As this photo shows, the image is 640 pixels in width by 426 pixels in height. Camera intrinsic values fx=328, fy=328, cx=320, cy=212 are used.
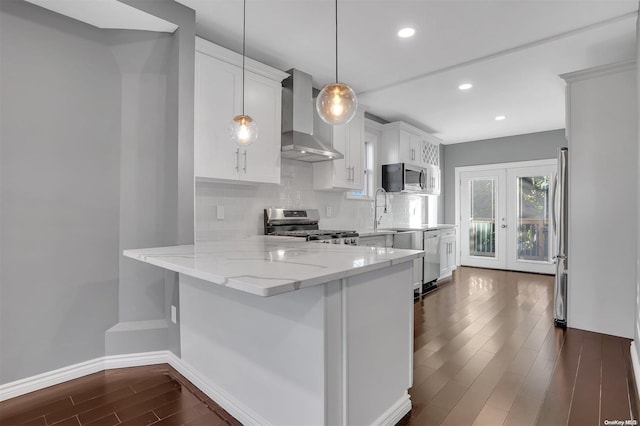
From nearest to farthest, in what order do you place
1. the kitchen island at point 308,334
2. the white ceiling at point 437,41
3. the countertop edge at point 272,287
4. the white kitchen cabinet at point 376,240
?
the countertop edge at point 272,287 < the kitchen island at point 308,334 < the white ceiling at point 437,41 < the white kitchen cabinet at point 376,240

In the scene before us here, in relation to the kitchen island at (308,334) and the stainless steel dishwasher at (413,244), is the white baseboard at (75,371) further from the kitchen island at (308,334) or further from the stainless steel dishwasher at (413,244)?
the stainless steel dishwasher at (413,244)

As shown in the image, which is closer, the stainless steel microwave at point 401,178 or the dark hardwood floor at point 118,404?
the dark hardwood floor at point 118,404

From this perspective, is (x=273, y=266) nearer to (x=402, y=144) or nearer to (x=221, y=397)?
(x=221, y=397)

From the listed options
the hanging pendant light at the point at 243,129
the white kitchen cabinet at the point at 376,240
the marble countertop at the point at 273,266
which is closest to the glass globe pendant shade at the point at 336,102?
the hanging pendant light at the point at 243,129

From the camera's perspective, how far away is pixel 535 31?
2.74 meters

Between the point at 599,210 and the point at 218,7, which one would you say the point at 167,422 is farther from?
the point at 599,210

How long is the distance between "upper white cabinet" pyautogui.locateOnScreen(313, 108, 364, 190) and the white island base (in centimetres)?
221

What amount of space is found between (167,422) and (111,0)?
2537 mm

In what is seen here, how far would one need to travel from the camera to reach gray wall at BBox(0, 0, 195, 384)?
205cm

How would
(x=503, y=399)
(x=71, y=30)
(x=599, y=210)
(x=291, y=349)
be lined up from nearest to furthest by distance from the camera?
(x=291, y=349)
(x=503, y=399)
(x=71, y=30)
(x=599, y=210)

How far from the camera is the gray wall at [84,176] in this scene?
6.74ft

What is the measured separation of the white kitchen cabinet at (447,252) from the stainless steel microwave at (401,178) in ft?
2.80

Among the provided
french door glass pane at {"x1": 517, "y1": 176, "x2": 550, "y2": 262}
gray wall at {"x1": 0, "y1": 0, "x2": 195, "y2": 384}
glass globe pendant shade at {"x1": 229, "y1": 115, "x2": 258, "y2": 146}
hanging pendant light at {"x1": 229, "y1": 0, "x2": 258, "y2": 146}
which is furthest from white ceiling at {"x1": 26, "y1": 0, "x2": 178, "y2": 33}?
french door glass pane at {"x1": 517, "y1": 176, "x2": 550, "y2": 262}

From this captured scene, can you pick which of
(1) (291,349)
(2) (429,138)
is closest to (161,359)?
(1) (291,349)
